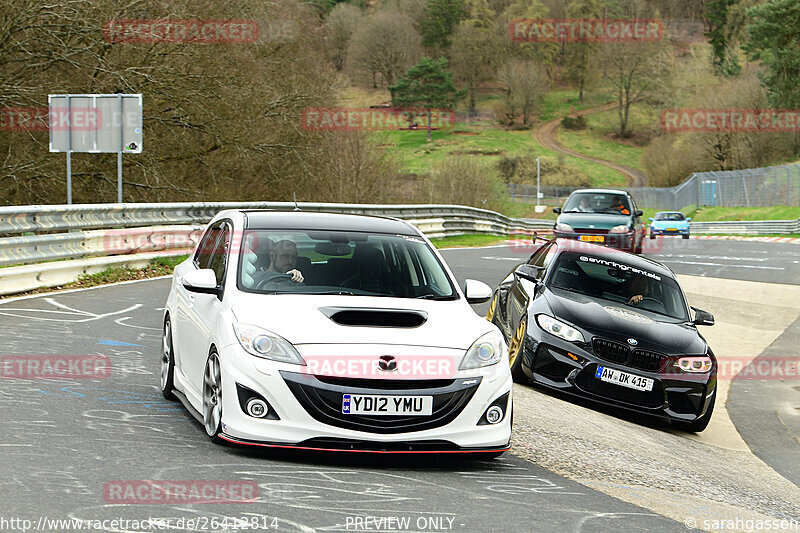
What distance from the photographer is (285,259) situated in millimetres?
7023

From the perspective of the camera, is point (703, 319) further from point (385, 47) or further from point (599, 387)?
point (385, 47)

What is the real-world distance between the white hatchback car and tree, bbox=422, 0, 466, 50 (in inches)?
6147

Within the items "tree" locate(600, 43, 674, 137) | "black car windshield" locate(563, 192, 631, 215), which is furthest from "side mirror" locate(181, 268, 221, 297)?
"tree" locate(600, 43, 674, 137)

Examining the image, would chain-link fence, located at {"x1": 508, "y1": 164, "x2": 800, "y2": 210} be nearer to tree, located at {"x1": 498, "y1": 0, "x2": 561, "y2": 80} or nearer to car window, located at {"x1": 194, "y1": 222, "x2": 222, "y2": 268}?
car window, located at {"x1": 194, "y1": 222, "x2": 222, "y2": 268}

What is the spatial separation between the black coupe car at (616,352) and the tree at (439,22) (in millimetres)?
152727

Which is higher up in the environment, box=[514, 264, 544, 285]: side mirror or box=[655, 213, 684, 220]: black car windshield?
box=[514, 264, 544, 285]: side mirror

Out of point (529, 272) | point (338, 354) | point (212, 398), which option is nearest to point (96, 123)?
point (529, 272)

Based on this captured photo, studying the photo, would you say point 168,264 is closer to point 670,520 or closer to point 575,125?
point 670,520

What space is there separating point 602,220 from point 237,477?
64.2ft

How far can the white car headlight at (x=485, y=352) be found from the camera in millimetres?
6090

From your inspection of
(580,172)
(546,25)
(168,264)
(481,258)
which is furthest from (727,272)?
(546,25)

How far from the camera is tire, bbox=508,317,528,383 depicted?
10023 millimetres

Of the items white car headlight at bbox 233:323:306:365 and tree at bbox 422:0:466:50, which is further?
tree at bbox 422:0:466:50

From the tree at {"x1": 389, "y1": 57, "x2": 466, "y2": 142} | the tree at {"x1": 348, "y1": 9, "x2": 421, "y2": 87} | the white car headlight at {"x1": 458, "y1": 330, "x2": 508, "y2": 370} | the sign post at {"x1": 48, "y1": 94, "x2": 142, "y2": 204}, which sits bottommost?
the white car headlight at {"x1": 458, "y1": 330, "x2": 508, "y2": 370}
